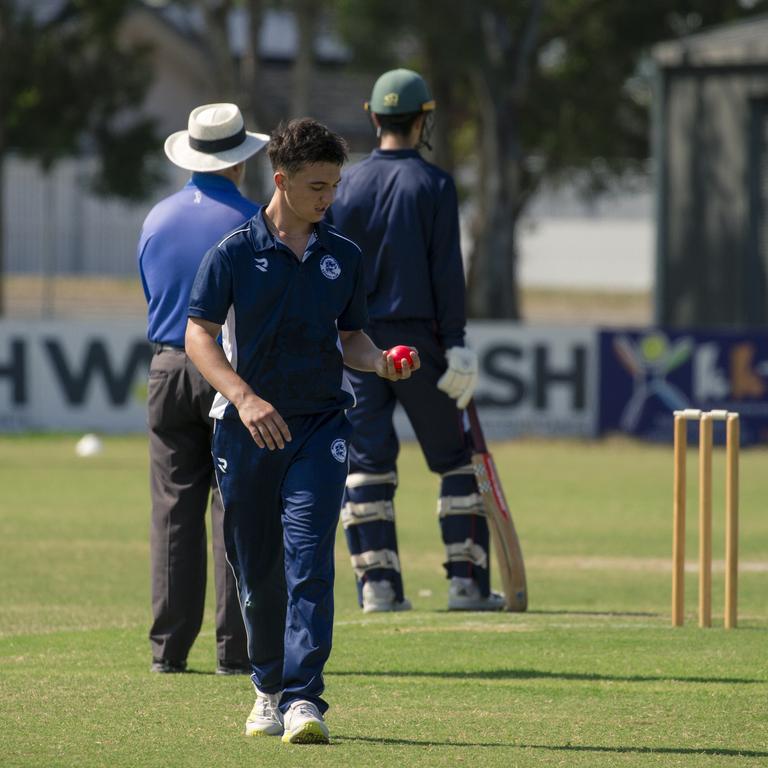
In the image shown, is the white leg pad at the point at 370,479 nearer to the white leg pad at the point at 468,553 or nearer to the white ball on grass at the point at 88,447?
the white leg pad at the point at 468,553

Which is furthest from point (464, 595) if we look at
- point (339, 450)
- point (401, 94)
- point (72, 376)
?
point (72, 376)

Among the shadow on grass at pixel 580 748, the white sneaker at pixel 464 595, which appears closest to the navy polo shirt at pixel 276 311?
the shadow on grass at pixel 580 748

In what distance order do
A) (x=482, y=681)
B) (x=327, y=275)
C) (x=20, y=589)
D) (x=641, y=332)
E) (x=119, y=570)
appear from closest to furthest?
(x=327, y=275) < (x=482, y=681) < (x=20, y=589) < (x=119, y=570) < (x=641, y=332)

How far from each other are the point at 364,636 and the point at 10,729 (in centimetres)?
237

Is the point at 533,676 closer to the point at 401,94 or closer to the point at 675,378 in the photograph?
the point at 401,94

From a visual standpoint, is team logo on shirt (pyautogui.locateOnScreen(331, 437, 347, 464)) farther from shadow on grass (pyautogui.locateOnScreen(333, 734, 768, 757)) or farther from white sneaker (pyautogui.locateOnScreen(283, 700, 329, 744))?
shadow on grass (pyautogui.locateOnScreen(333, 734, 768, 757))

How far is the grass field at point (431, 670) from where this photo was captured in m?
5.85

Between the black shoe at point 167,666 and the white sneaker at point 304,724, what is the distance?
1507 mm

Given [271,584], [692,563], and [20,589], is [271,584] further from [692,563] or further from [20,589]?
[692,563]

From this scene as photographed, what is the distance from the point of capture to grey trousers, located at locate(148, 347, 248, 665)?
7.09 metres

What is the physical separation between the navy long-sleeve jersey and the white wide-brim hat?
1.55 m

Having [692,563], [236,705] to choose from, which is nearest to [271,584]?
[236,705]

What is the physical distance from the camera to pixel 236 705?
656 centimetres

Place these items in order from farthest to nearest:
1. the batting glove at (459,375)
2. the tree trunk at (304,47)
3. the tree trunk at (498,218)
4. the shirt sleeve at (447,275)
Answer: the tree trunk at (304,47), the tree trunk at (498,218), the shirt sleeve at (447,275), the batting glove at (459,375)
